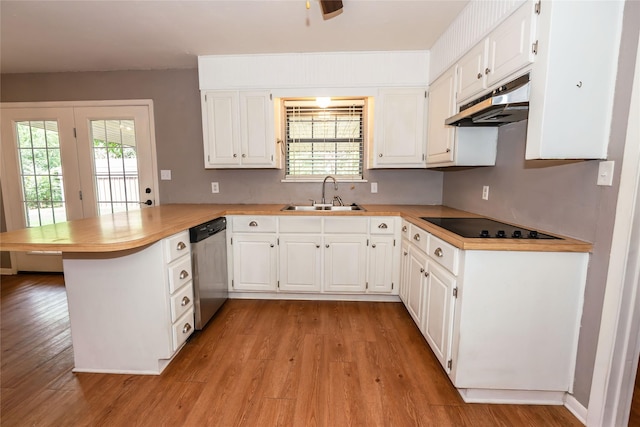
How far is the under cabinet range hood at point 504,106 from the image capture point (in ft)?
4.64

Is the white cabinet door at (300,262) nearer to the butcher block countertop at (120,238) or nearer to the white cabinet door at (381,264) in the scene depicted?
the white cabinet door at (381,264)

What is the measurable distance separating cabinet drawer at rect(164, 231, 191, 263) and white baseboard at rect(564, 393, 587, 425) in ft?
8.02

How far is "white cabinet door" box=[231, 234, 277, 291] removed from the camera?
8.92 ft

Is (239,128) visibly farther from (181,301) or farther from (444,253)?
(444,253)

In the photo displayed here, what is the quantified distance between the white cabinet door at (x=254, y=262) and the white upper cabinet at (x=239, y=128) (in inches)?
30.7

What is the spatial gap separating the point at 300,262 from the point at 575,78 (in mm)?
2247

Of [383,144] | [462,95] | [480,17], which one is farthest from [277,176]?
[480,17]

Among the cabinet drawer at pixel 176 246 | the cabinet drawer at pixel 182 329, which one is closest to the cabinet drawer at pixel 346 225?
the cabinet drawer at pixel 176 246

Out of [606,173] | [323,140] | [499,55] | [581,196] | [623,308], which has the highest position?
[499,55]

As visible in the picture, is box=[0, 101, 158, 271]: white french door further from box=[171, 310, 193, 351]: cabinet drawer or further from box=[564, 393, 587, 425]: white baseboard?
box=[564, 393, 587, 425]: white baseboard

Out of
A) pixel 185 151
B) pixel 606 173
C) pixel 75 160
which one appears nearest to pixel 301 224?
pixel 185 151

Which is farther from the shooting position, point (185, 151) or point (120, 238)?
point (185, 151)

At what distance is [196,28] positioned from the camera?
2.27 m

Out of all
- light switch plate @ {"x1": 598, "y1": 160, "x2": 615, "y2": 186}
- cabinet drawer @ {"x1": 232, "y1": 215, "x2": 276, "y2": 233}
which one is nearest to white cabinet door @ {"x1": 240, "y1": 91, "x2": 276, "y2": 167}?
cabinet drawer @ {"x1": 232, "y1": 215, "x2": 276, "y2": 233}
